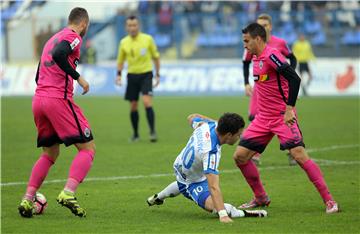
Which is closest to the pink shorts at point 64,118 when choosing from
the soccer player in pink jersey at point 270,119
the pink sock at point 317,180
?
the soccer player in pink jersey at point 270,119

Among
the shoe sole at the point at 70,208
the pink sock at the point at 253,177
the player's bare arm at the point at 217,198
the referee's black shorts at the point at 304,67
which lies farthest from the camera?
the referee's black shorts at the point at 304,67

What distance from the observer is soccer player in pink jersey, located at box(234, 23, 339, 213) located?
894cm

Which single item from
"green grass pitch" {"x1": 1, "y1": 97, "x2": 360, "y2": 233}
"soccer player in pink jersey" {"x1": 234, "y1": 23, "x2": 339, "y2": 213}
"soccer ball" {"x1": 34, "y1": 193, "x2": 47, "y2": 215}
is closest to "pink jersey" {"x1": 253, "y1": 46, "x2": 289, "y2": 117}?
"soccer player in pink jersey" {"x1": 234, "y1": 23, "x2": 339, "y2": 213}

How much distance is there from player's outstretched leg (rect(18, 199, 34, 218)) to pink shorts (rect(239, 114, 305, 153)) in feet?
7.93

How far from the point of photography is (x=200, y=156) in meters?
8.45

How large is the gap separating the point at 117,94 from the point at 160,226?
25.2 metres

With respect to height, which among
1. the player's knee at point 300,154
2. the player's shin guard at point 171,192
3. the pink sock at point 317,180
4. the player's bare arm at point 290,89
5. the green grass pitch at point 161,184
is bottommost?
the green grass pitch at point 161,184

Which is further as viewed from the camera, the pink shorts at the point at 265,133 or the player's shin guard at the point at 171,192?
the pink shorts at the point at 265,133

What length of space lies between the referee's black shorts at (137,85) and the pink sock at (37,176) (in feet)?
25.1

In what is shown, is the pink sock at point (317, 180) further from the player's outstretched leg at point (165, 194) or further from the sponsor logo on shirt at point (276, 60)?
the player's outstretched leg at point (165, 194)

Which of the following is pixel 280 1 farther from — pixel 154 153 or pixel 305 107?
pixel 154 153

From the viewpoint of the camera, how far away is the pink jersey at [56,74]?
8539 millimetres

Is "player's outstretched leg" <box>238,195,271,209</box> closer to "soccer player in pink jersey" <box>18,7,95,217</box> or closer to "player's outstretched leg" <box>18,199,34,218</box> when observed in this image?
"soccer player in pink jersey" <box>18,7,95,217</box>

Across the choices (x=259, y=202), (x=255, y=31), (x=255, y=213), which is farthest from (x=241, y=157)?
(x=255, y=31)
